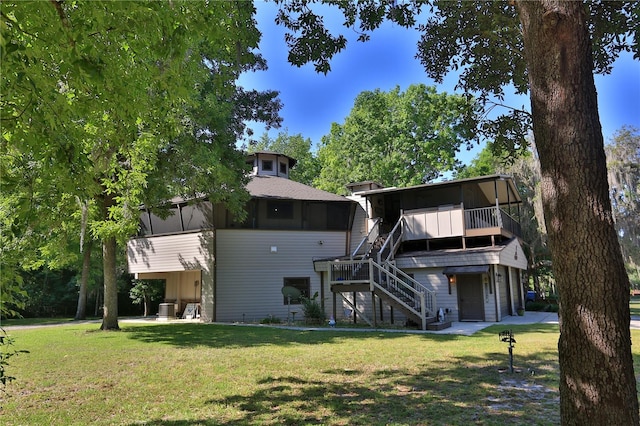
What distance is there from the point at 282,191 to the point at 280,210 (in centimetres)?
120

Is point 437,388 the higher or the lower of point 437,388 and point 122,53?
the lower

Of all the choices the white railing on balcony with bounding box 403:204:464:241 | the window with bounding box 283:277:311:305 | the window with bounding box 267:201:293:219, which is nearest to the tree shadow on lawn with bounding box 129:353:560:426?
the white railing on balcony with bounding box 403:204:464:241

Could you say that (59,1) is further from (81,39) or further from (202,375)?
(202,375)

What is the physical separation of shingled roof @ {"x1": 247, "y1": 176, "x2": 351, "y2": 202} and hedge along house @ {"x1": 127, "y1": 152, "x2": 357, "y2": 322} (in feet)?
0.15

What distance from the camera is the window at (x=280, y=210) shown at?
18.9 metres

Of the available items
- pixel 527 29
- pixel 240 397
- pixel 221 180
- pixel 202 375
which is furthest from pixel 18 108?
pixel 221 180

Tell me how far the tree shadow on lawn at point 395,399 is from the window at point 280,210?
12.0 metres

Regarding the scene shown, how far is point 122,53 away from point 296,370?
6016 millimetres

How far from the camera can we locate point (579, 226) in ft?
9.86

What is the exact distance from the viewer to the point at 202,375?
7207 millimetres

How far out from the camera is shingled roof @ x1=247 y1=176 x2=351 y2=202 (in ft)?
62.7

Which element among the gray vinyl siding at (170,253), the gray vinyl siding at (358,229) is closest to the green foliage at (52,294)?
the gray vinyl siding at (170,253)

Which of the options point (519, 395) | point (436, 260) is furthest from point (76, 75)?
point (436, 260)

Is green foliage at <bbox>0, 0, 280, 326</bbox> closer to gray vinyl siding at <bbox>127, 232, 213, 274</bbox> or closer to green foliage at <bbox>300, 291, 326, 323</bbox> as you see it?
green foliage at <bbox>300, 291, 326, 323</bbox>
